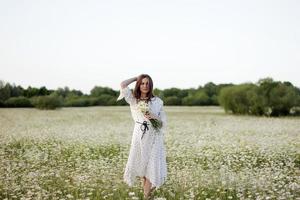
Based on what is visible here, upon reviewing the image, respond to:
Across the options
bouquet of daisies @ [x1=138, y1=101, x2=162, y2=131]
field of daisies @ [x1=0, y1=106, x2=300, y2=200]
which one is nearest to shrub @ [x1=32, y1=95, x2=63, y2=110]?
field of daisies @ [x1=0, y1=106, x2=300, y2=200]

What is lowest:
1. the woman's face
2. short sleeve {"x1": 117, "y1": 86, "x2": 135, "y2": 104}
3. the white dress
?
the white dress

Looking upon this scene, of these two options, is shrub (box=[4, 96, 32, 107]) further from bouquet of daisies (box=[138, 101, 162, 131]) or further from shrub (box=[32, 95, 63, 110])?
bouquet of daisies (box=[138, 101, 162, 131])

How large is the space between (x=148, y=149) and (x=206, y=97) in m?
56.7

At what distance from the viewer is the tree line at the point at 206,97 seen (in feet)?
133

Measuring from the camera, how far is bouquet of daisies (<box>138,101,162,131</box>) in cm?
753

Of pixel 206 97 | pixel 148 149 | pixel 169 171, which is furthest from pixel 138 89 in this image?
pixel 206 97

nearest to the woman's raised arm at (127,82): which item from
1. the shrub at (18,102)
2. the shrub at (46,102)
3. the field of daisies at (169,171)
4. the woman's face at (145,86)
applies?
the woman's face at (145,86)

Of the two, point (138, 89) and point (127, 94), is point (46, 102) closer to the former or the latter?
point (127, 94)

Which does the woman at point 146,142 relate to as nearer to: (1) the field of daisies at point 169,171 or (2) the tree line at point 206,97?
(1) the field of daisies at point 169,171

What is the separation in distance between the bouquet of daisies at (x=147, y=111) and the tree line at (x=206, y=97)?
63.0ft

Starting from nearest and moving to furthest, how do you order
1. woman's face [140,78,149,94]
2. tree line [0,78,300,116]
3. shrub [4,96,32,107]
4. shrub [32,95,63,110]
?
woman's face [140,78,149,94]
tree line [0,78,300,116]
shrub [32,95,63,110]
shrub [4,96,32,107]

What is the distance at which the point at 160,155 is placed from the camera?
25.7 ft

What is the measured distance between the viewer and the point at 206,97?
64.1 metres

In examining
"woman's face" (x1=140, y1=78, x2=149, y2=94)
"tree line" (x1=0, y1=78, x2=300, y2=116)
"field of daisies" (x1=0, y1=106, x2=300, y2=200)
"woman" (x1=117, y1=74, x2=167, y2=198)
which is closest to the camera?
"woman's face" (x1=140, y1=78, x2=149, y2=94)
